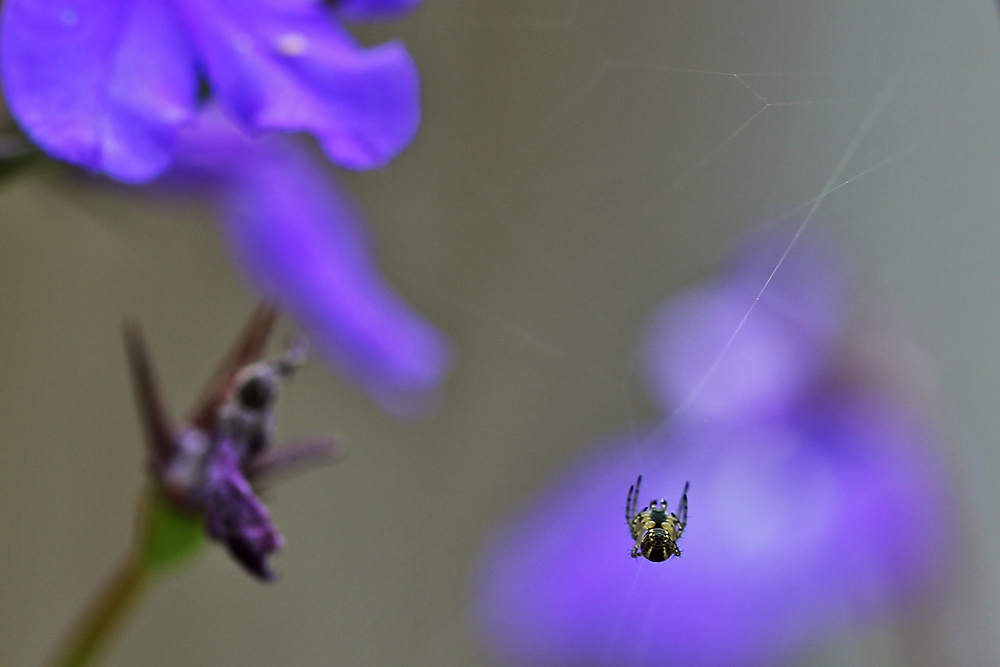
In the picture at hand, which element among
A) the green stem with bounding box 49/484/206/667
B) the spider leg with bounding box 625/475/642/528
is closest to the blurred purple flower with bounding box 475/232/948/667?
the spider leg with bounding box 625/475/642/528

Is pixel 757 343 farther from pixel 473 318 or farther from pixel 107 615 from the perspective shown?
pixel 473 318

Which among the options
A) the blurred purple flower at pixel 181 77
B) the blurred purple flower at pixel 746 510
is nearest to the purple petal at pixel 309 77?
the blurred purple flower at pixel 181 77

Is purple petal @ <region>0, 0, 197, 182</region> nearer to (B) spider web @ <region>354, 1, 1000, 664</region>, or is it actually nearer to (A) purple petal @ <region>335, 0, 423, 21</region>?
(A) purple petal @ <region>335, 0, 423, 21</region>

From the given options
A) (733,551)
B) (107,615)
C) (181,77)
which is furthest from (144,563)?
(733,551)

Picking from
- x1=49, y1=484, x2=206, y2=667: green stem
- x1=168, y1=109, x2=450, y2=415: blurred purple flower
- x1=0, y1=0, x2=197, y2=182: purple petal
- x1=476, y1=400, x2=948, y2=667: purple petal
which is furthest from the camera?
x1=476, y1=400, x2=948, y2=667: purple petal

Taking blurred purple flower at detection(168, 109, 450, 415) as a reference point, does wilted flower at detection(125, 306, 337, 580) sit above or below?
below

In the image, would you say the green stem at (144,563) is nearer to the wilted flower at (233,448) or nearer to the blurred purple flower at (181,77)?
the wilted flower at (233,448)

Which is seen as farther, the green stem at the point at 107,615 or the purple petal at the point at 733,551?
the purple petal at the point at 733,551
